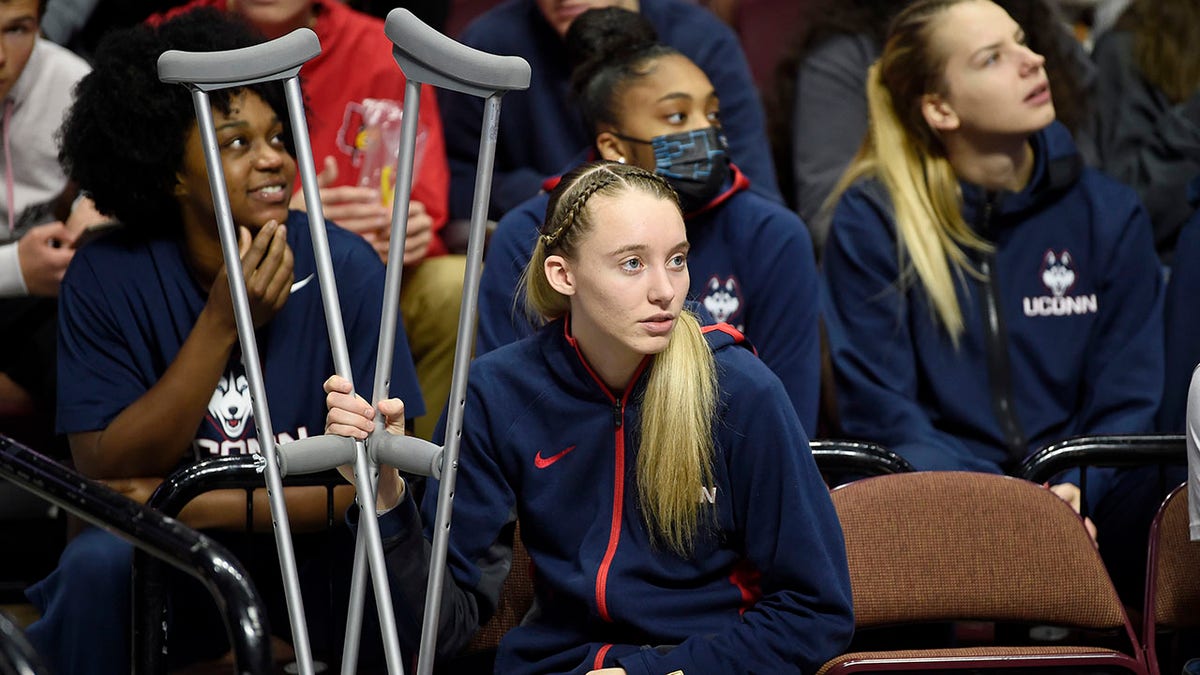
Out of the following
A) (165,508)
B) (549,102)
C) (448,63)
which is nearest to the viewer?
(448,63)

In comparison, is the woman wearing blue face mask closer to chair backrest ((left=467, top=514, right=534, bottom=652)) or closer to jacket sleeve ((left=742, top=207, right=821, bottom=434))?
jacket sleeve ((left=742, top=207, right=821, bottom=434))

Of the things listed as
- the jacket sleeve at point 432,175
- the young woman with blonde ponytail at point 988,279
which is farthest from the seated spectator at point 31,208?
the young woman with blonde ponytail at point 988,279

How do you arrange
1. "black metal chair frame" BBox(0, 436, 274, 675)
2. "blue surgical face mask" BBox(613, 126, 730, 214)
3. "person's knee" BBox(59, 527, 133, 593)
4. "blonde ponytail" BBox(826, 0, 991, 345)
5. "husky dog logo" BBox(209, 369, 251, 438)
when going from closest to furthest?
"black metal chair frame" BBox(0, 436, 274, 675) < "person's knee" BBox(59, 527, 133, 593) < "husky dog logo" BBox(209, 369, 251, 438) < "blue surgical face mask" BBox(613, 126, 730, 214) < "blonde ponytail" BBox(826, 0, 991, 345)

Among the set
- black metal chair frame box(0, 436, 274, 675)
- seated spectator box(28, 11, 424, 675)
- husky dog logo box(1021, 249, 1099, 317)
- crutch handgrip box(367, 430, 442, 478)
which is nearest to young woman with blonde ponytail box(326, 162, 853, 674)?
crutch handgrip box(367, 430, 442, 478)

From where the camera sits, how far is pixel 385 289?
2039mm

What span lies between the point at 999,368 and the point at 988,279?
0.22m

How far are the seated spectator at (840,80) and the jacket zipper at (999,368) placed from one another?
77 centimetres

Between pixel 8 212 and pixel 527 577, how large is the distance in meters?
1.97

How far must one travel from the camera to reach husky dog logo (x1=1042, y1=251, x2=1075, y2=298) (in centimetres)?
358

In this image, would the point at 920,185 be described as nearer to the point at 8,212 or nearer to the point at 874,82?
the point at 874,82

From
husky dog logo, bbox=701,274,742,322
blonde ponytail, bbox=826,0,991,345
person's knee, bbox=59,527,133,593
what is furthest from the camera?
blonde ponytail, bbox=826,0,991,345

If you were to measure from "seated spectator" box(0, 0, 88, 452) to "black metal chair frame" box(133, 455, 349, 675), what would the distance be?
3.45 feet

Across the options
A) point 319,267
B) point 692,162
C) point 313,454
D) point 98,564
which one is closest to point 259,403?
point 313,454

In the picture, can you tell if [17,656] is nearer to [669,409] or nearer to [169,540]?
[169,540]
